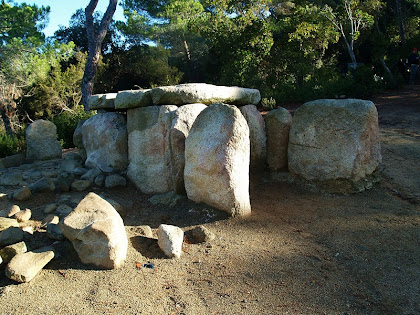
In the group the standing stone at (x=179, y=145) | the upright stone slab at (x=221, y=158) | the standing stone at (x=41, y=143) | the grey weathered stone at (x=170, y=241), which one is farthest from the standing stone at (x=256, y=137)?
the standing stone at (x=41, y=143)

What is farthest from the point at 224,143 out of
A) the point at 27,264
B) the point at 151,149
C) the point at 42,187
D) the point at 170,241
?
the point at 42,187

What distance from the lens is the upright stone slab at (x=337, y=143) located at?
4.15 m

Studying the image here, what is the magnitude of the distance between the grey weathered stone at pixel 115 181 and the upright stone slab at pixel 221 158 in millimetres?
1057

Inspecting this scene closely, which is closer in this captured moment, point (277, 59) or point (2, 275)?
point (2, 275)

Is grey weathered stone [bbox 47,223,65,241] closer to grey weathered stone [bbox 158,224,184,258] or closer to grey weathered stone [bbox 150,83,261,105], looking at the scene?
grey weathered stone [bbox 158,224,184,258]

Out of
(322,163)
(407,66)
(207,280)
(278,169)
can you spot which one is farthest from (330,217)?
(407,66)

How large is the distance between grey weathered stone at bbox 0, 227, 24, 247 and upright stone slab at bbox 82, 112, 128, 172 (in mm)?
1775

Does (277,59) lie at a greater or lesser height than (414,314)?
greater

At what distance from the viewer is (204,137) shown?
363 centimetres

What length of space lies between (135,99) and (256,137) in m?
1.48

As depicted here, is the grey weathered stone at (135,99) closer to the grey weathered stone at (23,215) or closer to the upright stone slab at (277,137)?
the upright stone slab at (277,137)

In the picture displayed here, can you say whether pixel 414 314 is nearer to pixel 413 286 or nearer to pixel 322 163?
pixel 413 286

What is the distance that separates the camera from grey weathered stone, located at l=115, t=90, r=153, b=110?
4.43 metres

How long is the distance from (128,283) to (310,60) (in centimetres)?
1226
